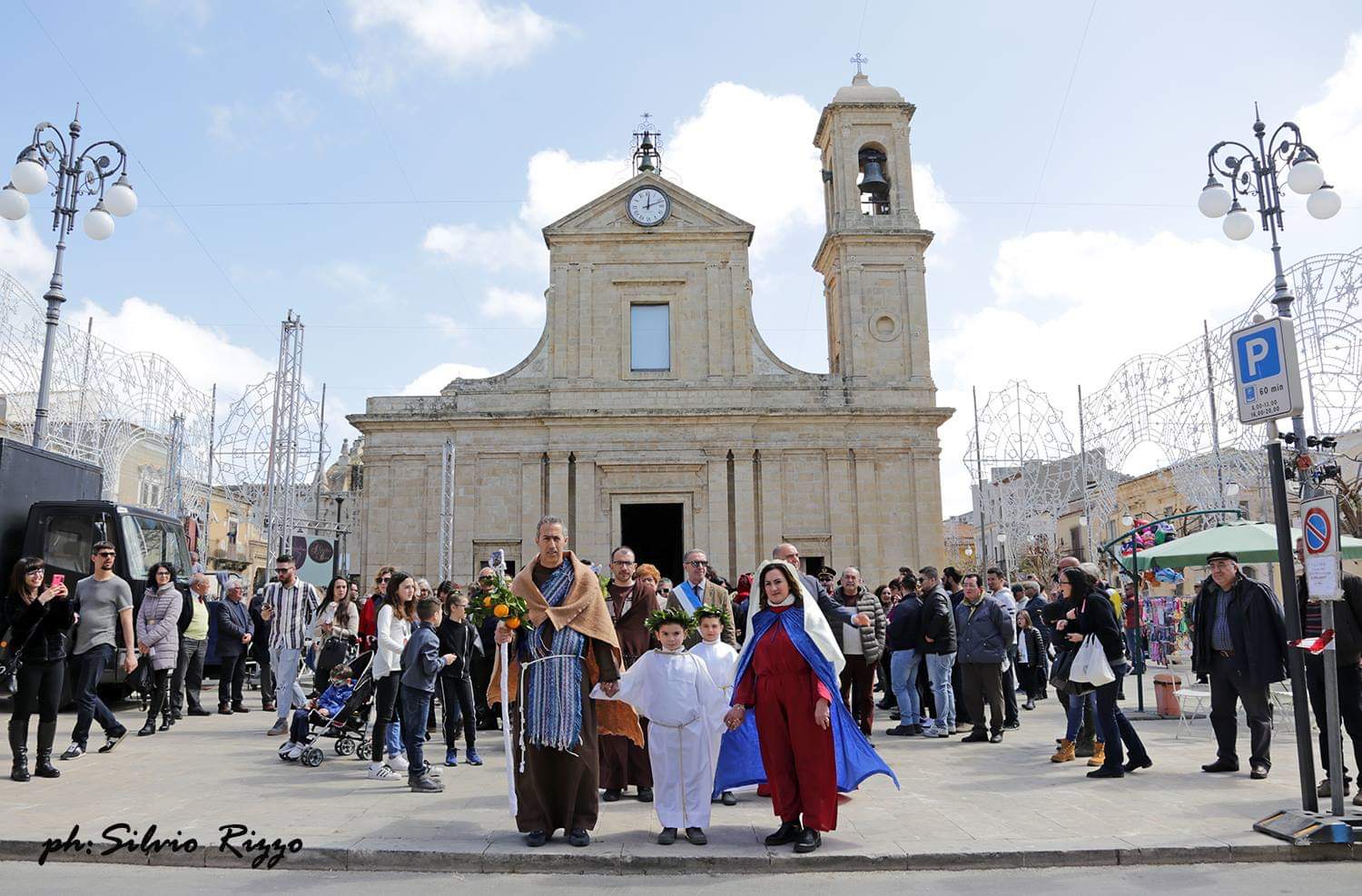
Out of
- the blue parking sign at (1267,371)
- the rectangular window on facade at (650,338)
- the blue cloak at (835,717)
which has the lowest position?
the blue cloak at (835,717)

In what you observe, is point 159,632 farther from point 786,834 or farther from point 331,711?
point 786,834

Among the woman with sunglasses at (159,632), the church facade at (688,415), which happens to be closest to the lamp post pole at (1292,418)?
the woman with sunglasses at (159,632)

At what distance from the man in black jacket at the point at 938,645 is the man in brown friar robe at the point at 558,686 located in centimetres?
529

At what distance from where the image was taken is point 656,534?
30156 millimetres

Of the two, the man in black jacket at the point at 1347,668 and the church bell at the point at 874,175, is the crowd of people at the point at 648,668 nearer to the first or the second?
the man in black jacket at the point at 1347,668

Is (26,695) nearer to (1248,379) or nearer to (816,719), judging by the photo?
(816,719)

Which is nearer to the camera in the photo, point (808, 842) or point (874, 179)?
point (808, 842)

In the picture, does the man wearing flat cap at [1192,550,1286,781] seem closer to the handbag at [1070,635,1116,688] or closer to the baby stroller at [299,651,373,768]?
the handbag at [1070,635,1116,688]

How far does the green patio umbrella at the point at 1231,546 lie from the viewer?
1188cm

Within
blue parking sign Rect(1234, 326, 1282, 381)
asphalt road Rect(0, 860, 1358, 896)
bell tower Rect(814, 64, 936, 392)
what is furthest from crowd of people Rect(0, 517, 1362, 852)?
bell tower Rect(814, 64, 936, 392)

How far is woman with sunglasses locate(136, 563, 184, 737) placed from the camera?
34.5 feet

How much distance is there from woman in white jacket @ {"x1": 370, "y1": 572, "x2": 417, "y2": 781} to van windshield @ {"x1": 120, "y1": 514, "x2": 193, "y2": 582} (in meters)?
5.72

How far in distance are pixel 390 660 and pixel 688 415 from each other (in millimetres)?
18443

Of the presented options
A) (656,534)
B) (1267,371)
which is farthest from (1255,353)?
(656,534)
